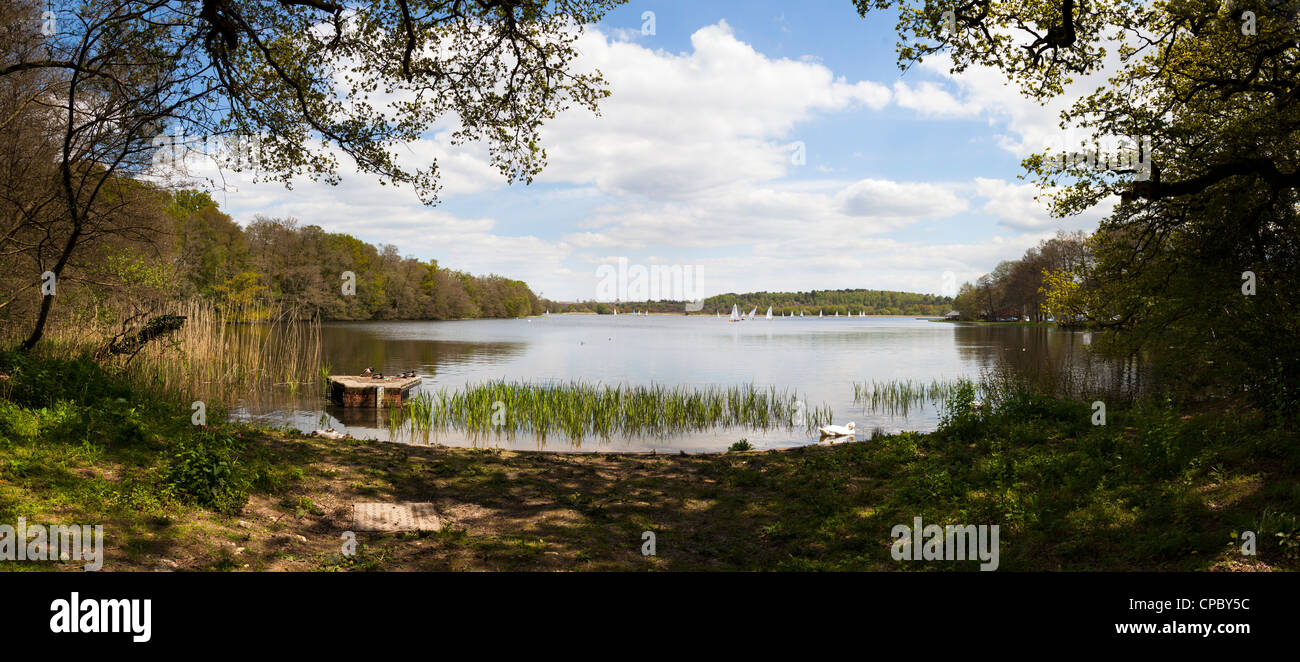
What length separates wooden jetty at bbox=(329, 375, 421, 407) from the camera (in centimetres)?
2352

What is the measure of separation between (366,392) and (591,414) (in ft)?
30.6

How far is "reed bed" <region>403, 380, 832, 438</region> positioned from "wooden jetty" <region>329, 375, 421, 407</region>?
1.65 metres

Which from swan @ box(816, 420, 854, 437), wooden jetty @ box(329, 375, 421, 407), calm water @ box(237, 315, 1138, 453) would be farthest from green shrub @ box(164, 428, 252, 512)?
wooden jetty @ box(329, 375, 421, 407)

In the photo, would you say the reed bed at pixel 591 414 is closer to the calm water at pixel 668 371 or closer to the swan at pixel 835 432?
the calm water at pixel 668 371

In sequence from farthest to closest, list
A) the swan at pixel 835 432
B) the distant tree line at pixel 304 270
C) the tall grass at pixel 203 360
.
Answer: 1. the distant tree line at pixel 304 270
2. the swan at pixel 835 432
3. the tall grass at pixel 203 360

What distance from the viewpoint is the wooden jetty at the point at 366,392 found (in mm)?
23516

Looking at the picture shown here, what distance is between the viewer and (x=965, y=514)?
7863 millimetres

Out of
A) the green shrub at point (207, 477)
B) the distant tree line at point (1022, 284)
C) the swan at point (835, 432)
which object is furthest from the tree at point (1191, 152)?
the distant tree line at point (1022, 284)

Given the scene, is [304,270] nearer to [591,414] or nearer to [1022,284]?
[591,414]

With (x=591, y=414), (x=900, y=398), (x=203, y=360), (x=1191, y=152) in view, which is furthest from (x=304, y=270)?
(x=1191, y=152)

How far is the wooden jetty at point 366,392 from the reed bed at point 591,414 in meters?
1.65

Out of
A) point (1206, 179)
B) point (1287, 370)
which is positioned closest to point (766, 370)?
point (1206, 179)

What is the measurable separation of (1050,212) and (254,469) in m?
15.9

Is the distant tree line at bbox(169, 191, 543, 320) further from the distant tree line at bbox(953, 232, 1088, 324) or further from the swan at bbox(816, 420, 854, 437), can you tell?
the distant tree line at bbox(953, 232, 1088, 324)
